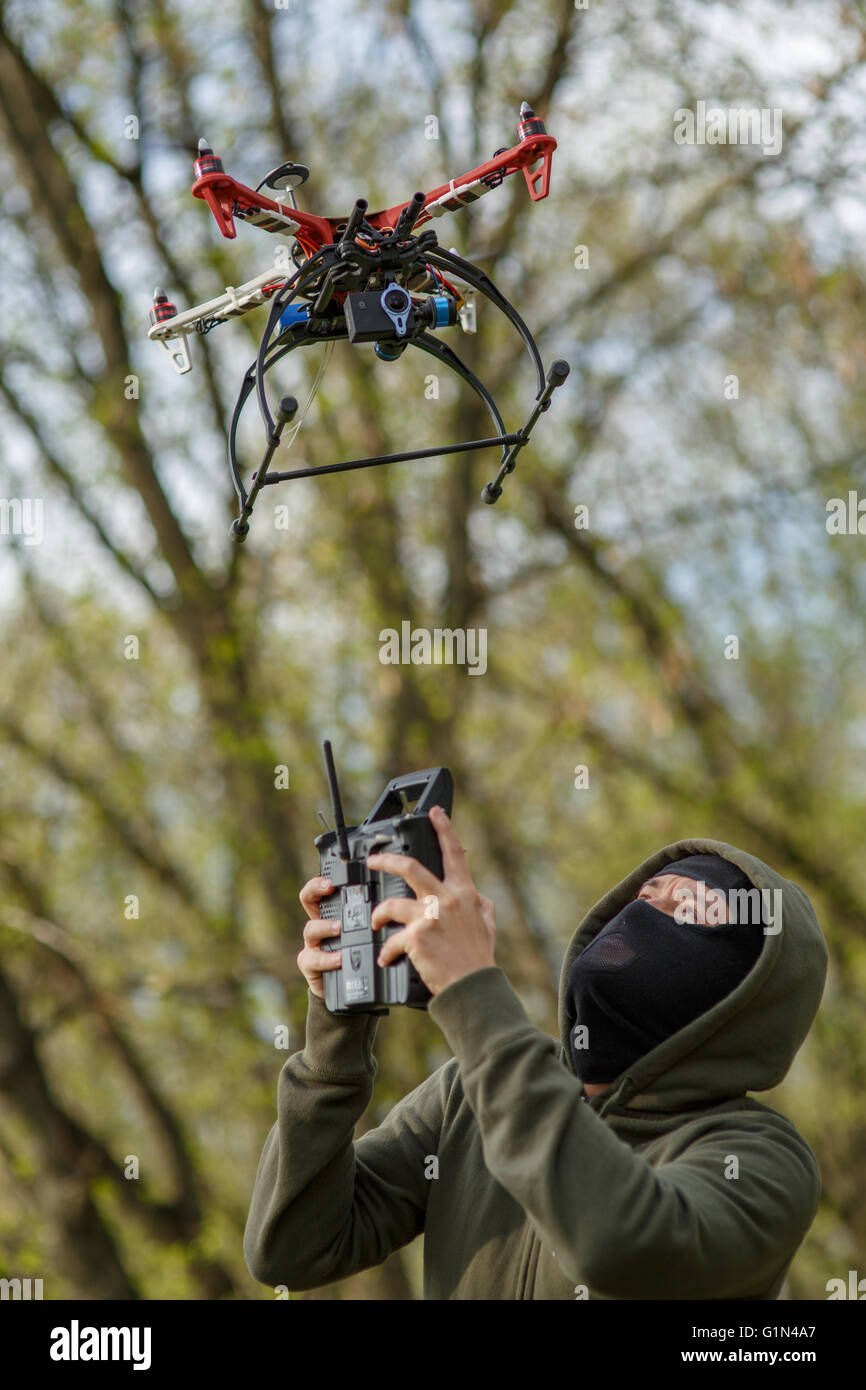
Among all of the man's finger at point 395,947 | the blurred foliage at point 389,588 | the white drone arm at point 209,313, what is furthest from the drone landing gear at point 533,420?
the blurred foliage at point 389,588

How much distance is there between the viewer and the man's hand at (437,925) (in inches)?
71.7

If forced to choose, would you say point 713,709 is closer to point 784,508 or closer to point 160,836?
point 784,508

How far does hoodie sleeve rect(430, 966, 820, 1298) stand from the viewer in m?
1.71

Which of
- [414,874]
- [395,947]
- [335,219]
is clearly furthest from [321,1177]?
[335,219]

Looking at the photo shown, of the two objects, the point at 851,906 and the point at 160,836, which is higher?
the point at 160,836

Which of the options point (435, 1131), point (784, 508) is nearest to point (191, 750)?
point (784, 508)

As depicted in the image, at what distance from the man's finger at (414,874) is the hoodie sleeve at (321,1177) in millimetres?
413

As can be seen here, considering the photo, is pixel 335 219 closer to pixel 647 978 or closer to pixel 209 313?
pixel 209 313

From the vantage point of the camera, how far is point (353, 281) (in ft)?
6.27

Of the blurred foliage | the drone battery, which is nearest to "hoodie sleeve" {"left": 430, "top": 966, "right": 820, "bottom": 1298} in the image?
the drone battery

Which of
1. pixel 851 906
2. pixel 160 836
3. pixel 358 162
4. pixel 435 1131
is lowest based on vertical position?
pixel 435 1131

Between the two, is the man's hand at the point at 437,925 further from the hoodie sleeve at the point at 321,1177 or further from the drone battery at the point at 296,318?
the drone battery at the point at 296,318
